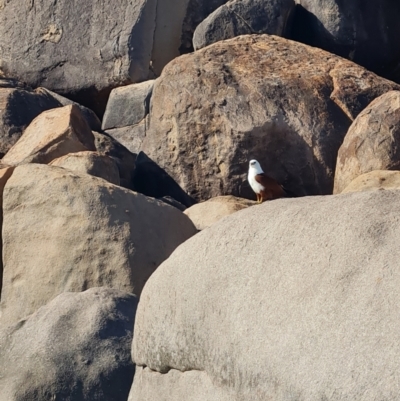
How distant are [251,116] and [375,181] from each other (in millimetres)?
1938

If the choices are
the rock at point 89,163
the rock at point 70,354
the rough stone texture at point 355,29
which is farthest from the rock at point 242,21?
the rock at point 70,354

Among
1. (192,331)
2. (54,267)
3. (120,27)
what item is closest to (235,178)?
(54,267)

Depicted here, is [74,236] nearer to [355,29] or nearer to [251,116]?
[251,116]

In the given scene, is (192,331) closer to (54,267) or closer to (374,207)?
(374,207)

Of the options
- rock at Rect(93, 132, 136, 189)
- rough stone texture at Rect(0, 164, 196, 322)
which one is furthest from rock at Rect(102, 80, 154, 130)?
rough stone texture at Rect(0, 164, 196, 322)

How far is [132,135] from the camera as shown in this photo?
40.2 feet

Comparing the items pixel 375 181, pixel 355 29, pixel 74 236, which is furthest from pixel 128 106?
pixel 74 236

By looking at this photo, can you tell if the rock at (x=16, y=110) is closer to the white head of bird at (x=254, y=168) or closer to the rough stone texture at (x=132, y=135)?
the rough stone texture at (x=132, y=135)

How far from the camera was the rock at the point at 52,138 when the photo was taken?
32.9 feet

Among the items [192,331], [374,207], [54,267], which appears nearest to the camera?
[374,207]

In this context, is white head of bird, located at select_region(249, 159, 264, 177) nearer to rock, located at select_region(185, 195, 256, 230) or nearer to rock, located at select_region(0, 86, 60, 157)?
rock, located at select_region(185, 195, 256, 230)

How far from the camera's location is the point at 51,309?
582 cm

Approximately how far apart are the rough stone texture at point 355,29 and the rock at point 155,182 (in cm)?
324

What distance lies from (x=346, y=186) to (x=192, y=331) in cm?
462
